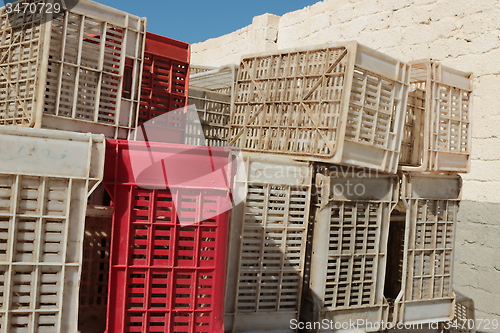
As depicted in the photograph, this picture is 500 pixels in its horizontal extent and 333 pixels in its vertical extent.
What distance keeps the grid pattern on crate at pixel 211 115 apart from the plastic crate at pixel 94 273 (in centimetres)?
246

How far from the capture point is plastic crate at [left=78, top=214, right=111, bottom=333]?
407cm

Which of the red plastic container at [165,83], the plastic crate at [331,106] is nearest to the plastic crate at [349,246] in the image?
the plastic crate at [331,106]

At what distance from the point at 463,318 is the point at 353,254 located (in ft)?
7.63

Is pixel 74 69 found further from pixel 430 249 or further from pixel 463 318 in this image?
pixel 463 318

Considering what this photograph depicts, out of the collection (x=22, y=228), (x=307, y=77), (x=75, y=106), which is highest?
(x=307, y=77)

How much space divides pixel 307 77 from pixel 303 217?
1578mm

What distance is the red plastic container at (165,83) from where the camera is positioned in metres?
5.61

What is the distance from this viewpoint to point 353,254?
5238 millimetres

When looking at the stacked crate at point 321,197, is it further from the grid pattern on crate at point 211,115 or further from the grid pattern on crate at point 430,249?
the grid pattern on crate at point 211,115

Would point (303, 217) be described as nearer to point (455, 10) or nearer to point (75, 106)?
point (75, 106)

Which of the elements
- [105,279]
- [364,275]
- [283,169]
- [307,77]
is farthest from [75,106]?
[364,275]

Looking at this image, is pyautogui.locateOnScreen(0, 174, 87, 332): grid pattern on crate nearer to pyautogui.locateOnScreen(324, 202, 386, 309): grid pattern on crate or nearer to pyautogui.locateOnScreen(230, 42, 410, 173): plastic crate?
pyautogui.locateOnScreen(230, 42, 410, 173): plastic crate

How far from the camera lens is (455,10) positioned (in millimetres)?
7820

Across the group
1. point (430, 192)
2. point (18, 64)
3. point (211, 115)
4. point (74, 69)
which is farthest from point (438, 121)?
point (18, 64)
